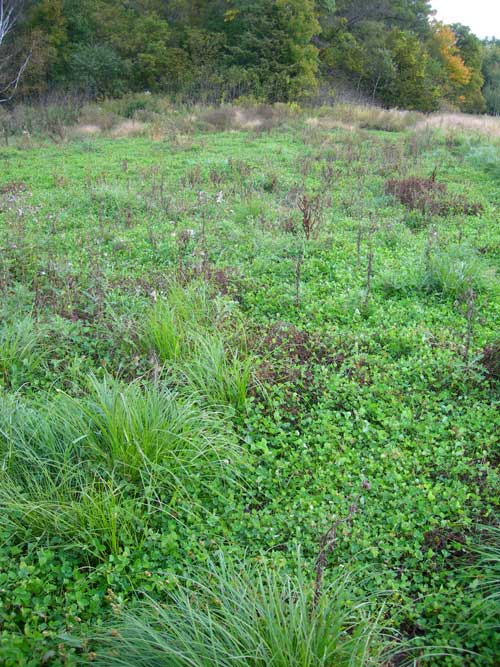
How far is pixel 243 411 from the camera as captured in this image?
3.58 m

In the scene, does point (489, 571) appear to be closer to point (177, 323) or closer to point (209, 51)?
point (177, 323)

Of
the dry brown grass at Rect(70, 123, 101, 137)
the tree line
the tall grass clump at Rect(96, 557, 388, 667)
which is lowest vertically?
the tall grass clump at Rect(96, 557, 388, 667)

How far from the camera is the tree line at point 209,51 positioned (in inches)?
985

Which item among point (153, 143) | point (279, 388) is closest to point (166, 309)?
point (279, 388)

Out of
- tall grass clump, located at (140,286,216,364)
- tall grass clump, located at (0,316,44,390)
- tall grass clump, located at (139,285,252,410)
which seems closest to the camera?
tall grass clump, located at (139,285,252,410)

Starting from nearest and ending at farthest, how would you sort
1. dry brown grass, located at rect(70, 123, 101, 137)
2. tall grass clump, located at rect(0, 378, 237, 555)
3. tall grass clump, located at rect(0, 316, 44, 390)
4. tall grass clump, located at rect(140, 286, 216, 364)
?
tall grass clump, located at rect(0, 378, 237, 555), tall grass clump, located at rect(0, 316, 44, 390), tall grass clump, located at rect(140, 286, 216, 364), dry brown grass, located at rect(70, 123, 101, 137)

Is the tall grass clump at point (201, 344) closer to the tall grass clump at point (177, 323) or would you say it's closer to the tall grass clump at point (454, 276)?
the tall grass clump at point (177, 323)

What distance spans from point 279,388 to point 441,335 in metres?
1.58

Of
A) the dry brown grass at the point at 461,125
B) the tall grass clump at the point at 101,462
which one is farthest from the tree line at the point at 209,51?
the tall grass clump at the point at 101,462

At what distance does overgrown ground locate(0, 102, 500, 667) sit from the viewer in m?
2.47

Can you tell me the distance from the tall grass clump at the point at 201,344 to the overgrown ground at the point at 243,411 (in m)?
0.02

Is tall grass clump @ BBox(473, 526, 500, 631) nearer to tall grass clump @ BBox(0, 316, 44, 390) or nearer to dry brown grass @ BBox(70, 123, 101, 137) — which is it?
tall grass clump @ BBox(0, 316, 44, 390)

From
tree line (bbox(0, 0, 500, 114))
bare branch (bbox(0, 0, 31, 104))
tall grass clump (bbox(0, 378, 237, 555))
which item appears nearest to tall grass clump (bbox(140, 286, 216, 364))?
tall grass clump (bbox(0, 378, 237, 555))

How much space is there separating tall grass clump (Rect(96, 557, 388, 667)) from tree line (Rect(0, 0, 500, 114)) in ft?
76.4
